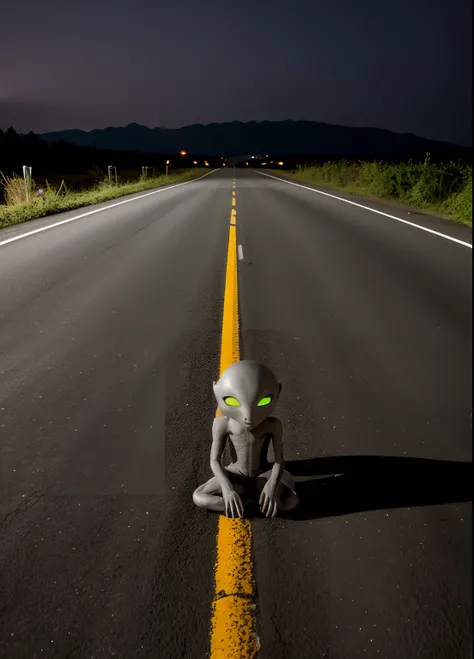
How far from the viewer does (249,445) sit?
2.73 meters

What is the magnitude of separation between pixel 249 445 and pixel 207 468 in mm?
602

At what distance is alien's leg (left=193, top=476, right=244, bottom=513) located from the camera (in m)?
2.77

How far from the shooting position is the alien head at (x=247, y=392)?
2367 millimetres

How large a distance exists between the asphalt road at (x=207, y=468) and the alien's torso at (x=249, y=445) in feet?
0.92

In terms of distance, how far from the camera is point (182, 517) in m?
2.81

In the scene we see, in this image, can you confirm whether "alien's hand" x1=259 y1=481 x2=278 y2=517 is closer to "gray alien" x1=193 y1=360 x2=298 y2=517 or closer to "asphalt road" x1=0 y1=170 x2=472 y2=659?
"gray alien" x1=193 y1=360 x2=298 y2=517

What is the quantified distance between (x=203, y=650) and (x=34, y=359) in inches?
137

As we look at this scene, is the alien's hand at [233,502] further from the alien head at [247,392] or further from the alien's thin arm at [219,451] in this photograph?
the alien head at [247,392]

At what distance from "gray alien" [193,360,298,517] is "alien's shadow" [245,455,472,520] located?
0.56ft

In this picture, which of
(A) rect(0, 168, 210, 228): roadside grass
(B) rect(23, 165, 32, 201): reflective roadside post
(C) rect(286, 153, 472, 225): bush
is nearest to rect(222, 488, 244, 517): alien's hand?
(A) rect(0, 168, 210, 228): roadside grass

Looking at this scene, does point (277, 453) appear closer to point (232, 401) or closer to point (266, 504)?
point (266, 504)

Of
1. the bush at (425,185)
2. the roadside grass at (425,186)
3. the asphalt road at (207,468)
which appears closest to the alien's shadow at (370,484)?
the asphalt road at (207,468)

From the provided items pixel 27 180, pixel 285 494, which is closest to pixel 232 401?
pixel 285 494

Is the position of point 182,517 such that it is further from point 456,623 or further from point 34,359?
point 34,359
